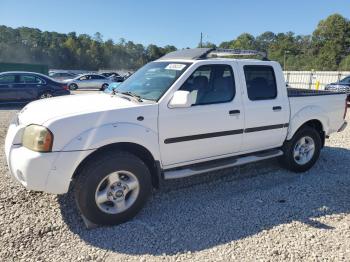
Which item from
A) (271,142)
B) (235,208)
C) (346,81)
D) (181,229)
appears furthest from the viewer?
(346,81)

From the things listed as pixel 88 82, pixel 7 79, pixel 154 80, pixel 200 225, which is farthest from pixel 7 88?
pixel 88 82

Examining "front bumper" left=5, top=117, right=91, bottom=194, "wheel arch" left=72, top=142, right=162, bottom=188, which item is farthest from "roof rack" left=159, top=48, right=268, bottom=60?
"front bumper" left=5, top=117, right=91, bottom=194

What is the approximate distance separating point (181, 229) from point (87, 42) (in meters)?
106

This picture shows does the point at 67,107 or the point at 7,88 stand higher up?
the point at 67,107

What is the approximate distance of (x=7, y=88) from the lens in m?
12.9

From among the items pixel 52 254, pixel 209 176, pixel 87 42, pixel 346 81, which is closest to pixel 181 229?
pixel 52 254

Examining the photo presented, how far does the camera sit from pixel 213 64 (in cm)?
446

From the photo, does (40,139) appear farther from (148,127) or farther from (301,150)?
(301,150)

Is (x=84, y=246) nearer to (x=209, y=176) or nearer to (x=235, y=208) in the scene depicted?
(x=235, y=208)

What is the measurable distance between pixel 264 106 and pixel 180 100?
5.31ft

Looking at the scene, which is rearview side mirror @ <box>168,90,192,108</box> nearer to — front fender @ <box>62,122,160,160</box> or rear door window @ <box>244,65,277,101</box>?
front fender @ <box>62,122,160,160</box>

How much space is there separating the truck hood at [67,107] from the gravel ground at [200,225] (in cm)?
118

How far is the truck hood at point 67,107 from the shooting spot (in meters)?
3.47

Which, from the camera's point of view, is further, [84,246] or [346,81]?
[346,81]
